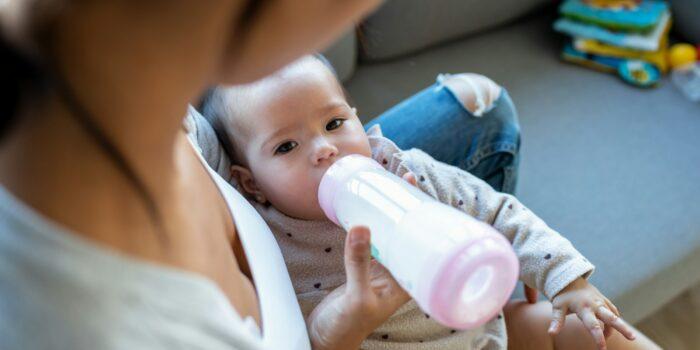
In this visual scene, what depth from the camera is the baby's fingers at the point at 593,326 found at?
0.93 meters

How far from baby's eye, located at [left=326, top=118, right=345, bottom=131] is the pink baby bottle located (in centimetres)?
21

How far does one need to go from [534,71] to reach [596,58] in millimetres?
171

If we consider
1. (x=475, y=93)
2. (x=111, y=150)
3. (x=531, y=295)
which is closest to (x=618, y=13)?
(x=475, y=93)

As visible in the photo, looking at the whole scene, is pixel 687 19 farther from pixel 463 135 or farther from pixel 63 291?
pixel 63 291

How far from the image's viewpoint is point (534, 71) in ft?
5.57

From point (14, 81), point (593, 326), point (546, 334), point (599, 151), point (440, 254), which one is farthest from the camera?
point (599, 151)

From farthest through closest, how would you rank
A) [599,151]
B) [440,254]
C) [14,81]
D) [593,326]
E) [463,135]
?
[599,151] → [463,135] → [593,326] → [440,254] → [14,81]

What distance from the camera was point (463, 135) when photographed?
1198 millimetres

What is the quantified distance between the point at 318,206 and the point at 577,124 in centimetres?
82

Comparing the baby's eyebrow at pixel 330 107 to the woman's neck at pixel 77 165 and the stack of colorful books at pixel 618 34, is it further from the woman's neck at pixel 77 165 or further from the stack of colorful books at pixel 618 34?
the stack of colorful books at pixel 618 34

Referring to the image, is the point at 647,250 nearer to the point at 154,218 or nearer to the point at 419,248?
the point at 419,248

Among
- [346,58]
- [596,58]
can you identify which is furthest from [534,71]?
[346,58]

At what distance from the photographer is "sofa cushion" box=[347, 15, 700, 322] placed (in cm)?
131

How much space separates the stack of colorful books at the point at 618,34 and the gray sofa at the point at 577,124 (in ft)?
0.14
